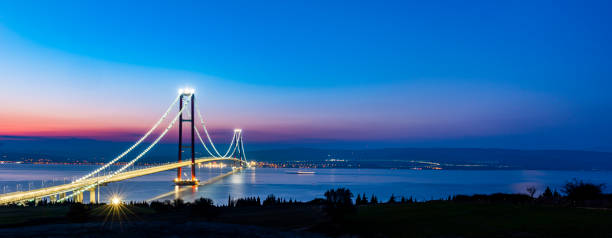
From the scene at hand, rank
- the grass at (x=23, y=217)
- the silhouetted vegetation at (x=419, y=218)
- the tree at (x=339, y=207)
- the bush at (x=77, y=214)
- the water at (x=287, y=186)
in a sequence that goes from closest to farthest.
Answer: the silhouetted vegetation at (x=419, y=218)
the tree at (x=339, y=207)
the grass at (x=23, y=217)
the bush at (x=77, y=214)
the water at (x=287, y=186)

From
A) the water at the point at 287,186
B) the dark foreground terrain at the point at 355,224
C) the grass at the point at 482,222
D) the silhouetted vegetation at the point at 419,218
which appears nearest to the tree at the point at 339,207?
the silhouetted vegetation at the point at 419,218

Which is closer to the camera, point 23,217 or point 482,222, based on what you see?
point 482,222

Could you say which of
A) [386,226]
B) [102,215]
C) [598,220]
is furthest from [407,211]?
[102,215]

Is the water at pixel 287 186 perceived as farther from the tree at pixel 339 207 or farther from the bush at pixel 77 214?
the tree at pixel 339 207

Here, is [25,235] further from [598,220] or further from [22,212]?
[598,220]

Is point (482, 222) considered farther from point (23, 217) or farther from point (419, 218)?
point (23, 217)

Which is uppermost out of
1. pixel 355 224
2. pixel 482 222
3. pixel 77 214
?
pixel 77 214

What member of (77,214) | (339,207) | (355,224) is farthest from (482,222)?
(77,214)

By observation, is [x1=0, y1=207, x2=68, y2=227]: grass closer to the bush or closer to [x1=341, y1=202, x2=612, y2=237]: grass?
the bush

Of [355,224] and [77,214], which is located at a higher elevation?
[77,214]
